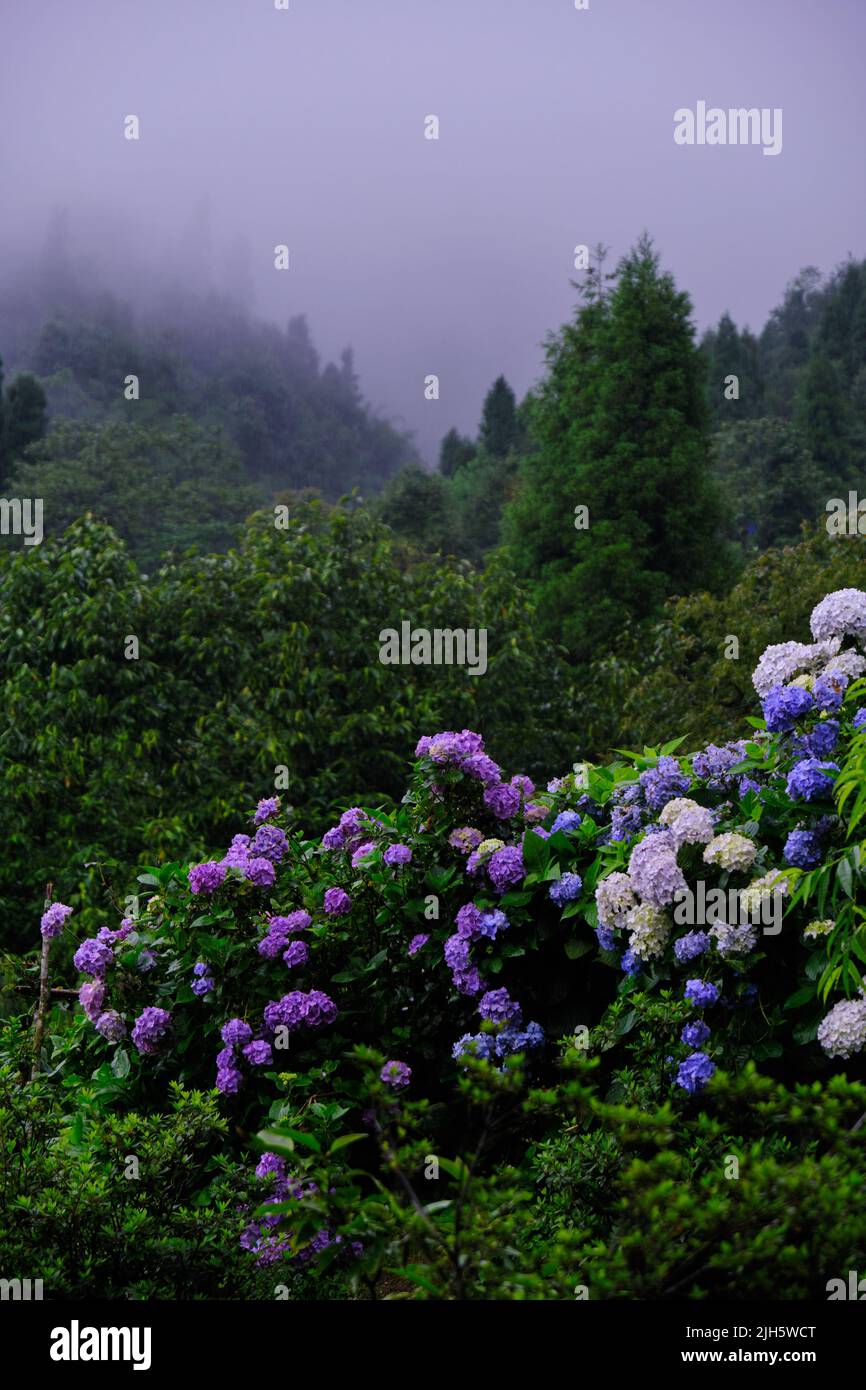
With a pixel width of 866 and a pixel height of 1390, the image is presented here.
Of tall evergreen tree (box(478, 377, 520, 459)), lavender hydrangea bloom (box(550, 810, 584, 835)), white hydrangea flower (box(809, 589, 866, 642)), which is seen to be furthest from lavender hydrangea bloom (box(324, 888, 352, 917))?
tall evergreen tree (box(478, 377, 520, 459))

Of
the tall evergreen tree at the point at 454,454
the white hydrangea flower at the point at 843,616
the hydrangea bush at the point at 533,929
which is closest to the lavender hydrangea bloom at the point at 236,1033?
the hydrangea bush at the point at 533,929

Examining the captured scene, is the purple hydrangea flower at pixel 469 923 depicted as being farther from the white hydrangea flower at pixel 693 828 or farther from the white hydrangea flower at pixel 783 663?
the white hydrangea flower at pixel 783 663

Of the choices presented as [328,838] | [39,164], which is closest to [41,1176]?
[328,838]

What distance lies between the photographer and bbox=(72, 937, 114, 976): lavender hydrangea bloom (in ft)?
12.3

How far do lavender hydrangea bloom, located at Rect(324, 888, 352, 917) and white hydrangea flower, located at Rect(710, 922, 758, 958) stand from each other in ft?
3.93

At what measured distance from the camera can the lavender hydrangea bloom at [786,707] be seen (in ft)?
10.5

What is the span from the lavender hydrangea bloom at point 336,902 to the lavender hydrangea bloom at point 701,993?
1.15 meters

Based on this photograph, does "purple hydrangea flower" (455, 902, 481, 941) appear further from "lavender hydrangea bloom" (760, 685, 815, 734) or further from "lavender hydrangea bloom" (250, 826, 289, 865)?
"lavender hydrangea bloom" (760, 685, 815, 734)

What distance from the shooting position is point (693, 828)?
10.4ft

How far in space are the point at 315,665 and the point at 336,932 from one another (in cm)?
486

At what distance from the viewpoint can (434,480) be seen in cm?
3375

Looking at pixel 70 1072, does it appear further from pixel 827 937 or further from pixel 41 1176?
pixel 827 937

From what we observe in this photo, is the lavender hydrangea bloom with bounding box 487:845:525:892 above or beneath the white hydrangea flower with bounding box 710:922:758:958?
above
